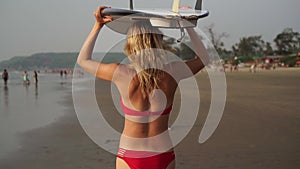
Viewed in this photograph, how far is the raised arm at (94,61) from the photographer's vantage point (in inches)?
87.5

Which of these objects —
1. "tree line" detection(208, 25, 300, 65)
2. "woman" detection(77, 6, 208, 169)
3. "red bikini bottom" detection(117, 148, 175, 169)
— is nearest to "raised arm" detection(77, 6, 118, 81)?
"woman" detection(77, 6, 208, 169)

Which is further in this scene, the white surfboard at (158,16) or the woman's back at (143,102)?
the woman's back at (143,102)

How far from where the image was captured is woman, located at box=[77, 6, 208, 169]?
7.23 ft

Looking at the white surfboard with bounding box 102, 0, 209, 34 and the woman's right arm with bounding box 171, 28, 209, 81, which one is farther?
the woman's right arm with bounding box 171, 28, 209, 81

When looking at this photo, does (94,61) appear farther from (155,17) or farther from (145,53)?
(155,17)

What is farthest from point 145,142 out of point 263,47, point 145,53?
point 263,47

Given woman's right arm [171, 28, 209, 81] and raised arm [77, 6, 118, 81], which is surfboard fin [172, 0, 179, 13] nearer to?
woman's right arm [171, 28, 209, 81]

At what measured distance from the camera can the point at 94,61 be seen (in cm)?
229

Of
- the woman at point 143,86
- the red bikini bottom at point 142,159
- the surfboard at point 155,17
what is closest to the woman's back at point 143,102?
the woman at point 143,86

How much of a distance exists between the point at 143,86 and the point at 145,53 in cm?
21

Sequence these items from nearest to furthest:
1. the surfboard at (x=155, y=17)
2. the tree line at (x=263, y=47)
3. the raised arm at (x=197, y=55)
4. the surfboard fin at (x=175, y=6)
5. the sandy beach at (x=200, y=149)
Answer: the surfboard at (x=155, y=17)
the surfboard fin at (x=175, y=6)
the raised arm at (x=197, y=55)
the sandy beach at (x=200, y=149)
the tree line at (x=263, y=47)

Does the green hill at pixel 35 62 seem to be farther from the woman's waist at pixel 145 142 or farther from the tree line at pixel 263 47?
the woman's waist at pixel 145 142

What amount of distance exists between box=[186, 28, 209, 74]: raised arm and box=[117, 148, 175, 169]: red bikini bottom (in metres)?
0.64

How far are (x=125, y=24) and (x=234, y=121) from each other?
8.00m
